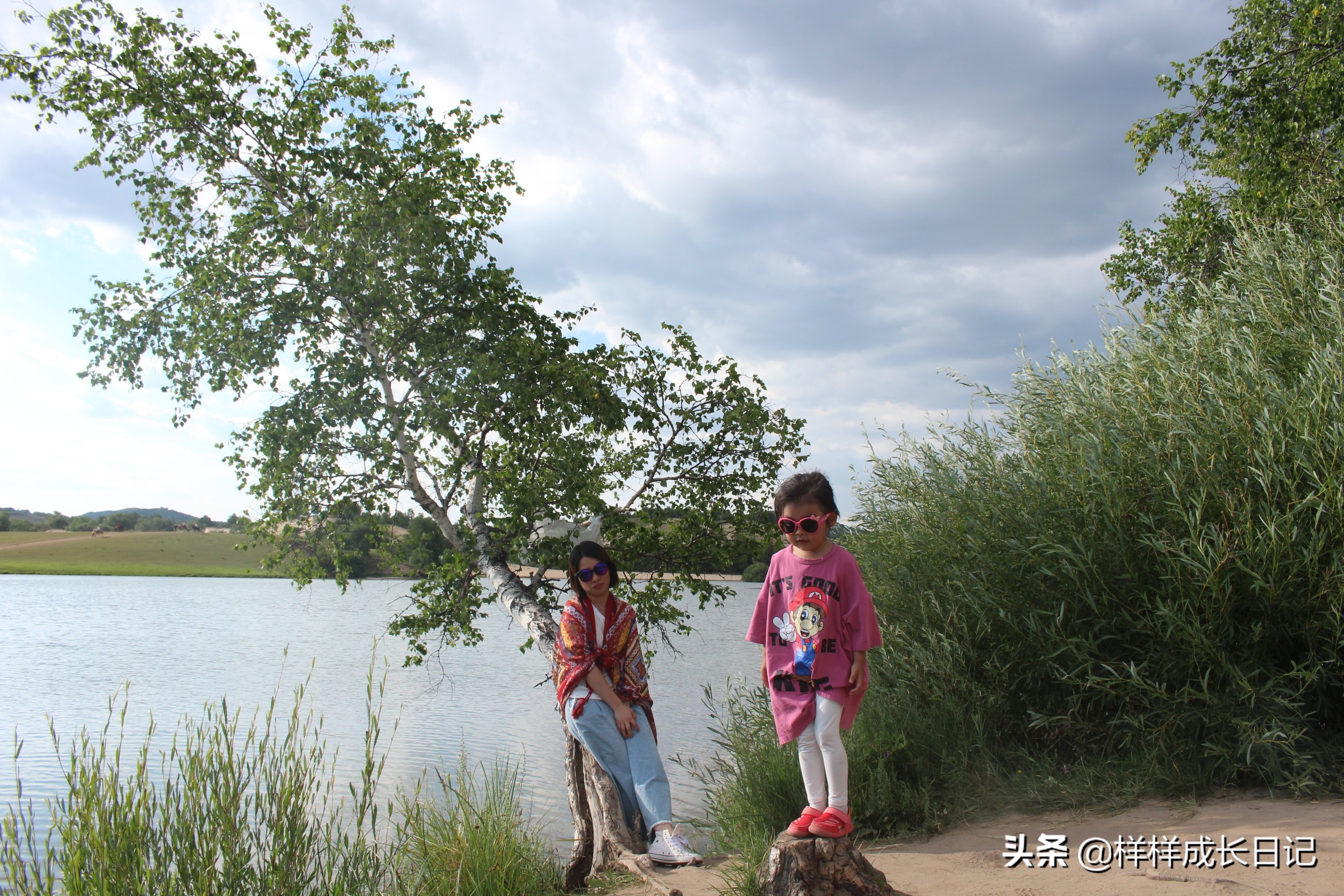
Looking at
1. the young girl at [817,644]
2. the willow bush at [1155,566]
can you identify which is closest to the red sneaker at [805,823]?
the young girl at [817,644]

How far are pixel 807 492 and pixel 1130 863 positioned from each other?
9.21 ft

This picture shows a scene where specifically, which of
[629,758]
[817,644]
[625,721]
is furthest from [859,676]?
[629,758]

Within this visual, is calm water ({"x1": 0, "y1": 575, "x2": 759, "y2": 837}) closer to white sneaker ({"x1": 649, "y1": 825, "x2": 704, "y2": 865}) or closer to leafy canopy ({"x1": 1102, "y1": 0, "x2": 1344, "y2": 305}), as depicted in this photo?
white sneaker ({"x1": 649, "y1": 825, "x2": 704, "y2": 865})

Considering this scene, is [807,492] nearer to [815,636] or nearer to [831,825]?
[815,636]

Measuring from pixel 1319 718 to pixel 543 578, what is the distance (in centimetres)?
743

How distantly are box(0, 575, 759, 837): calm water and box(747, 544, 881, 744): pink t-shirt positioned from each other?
1.97m

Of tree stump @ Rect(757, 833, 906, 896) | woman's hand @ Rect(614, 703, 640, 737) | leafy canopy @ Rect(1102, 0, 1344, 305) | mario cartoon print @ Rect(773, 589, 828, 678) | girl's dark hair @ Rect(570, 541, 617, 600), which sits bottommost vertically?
tree stump @ Rect(757, 833, 906, 896)

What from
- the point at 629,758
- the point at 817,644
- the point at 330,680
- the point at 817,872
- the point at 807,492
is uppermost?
the point at 807,492

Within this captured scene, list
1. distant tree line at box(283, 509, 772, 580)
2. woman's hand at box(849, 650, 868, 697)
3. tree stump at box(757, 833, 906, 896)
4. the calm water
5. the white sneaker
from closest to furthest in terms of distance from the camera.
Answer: tree stump at box(757, 833, 906, 896) < woman's hand at box(849, 650, 868, 697) < the white sneaker < distant tree line at box(283, 509, 772, 580) < the calm water

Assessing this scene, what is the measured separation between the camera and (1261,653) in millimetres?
5426

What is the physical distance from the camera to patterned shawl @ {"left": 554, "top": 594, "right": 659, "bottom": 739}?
16.5 ft

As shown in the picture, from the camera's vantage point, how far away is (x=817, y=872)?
12.4 feet

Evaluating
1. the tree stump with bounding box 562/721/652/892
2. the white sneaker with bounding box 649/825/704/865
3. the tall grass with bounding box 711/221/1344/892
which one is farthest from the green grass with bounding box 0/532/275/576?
the white sneaker with bounding box 649/825/704/865

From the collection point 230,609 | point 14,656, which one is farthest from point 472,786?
point 230,609
